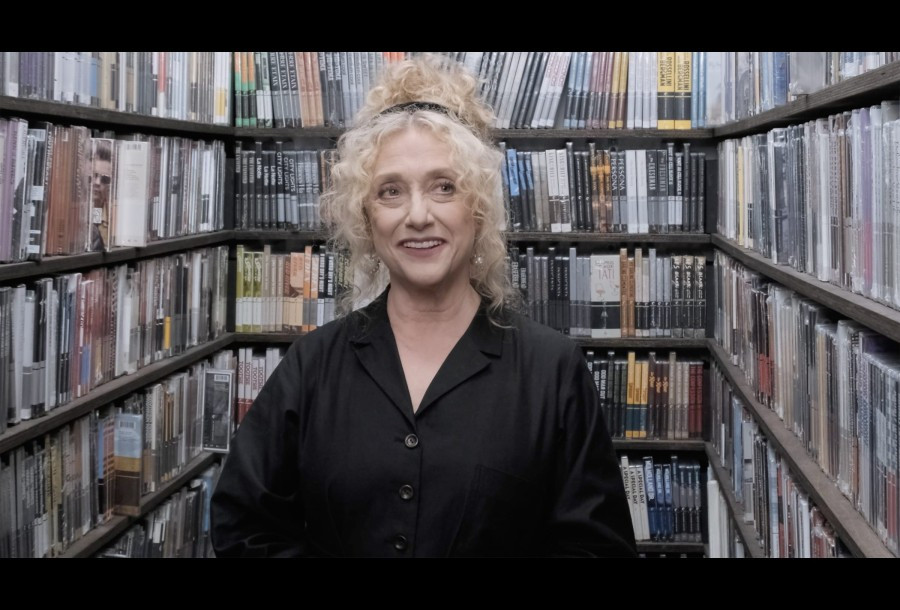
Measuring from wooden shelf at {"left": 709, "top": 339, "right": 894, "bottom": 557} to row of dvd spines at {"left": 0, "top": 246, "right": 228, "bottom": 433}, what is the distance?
5.68ft

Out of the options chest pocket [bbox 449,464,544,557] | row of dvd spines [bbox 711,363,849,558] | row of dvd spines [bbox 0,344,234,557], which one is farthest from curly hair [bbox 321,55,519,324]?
row of dvd spines [bbox 0,344,234,557]

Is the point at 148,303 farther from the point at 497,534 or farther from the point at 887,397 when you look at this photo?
the point at 887,397

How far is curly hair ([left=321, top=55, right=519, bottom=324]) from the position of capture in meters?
1.49

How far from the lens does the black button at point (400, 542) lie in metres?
1.39

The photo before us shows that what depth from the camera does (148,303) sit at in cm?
288

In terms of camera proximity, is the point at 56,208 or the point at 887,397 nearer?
the point at 887,397

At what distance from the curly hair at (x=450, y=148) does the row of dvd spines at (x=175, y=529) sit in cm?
150

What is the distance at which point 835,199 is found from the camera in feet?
5.53

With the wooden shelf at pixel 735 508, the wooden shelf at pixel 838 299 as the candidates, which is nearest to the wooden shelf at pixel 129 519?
the wooden shelf at pixel 735 508

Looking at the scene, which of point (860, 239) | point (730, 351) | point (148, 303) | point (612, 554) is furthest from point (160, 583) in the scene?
point (730, 351)

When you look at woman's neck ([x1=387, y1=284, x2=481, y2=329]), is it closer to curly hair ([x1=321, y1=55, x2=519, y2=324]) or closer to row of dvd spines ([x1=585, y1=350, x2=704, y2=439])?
curly hair ([x1=321, y1=55, x2=519, y2=324])

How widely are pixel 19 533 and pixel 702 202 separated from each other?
2.54 meters
